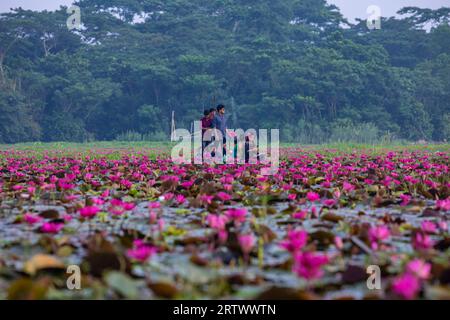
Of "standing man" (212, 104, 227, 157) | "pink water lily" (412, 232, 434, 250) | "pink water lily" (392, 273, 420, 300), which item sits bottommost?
"pink water lily" (412, 232, 434, 250)

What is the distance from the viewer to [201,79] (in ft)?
123

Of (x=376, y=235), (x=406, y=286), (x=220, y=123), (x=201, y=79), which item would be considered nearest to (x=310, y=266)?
(x=406, y=286)

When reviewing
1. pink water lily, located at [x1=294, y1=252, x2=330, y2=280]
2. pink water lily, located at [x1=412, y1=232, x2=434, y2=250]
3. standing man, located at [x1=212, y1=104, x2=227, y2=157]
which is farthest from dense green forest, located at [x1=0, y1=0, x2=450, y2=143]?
pink water lily, located at [x1=294, y1=252, x2=330, y2=280]

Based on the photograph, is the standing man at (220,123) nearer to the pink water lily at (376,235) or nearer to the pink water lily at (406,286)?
the pink water lily at (376,235)

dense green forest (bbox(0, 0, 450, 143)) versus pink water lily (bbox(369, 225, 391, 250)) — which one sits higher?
dense green forest (bbox(0, 0, 450, 143))

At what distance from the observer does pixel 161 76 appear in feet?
125

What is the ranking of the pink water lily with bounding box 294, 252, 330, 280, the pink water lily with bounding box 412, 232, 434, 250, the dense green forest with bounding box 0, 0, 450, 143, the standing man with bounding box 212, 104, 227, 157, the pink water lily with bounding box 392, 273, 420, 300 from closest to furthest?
the pink water lily with bounding box 392, 273, 420, 300
the pink water lily with bounding box 294, 252, 330, 280
the pink water lily with bounding box 412, 232, 434, 250
the standing man with bounding box 212, 104, 227, 157
the dense green forest with bounding box 0, 0, 450, 143

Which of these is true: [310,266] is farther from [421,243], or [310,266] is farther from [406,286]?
[421,243]

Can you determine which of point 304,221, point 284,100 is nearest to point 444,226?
point 304,221

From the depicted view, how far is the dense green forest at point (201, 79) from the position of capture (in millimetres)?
37062

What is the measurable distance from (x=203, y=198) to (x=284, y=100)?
107 ft

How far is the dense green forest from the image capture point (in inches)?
1459

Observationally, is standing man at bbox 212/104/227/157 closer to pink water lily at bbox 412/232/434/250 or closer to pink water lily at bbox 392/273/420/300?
pink water lily at bbox 412/232/434/250

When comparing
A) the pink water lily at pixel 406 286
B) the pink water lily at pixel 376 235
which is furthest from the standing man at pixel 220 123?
the pink water lily at pixel 406 286
